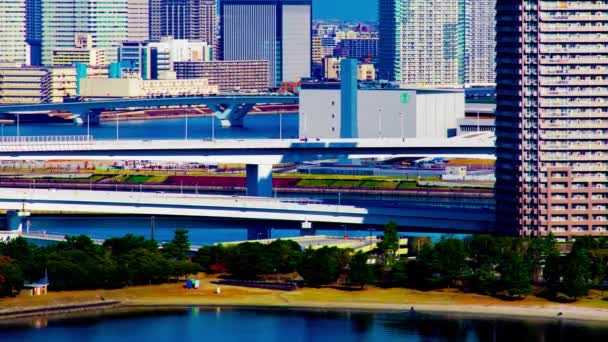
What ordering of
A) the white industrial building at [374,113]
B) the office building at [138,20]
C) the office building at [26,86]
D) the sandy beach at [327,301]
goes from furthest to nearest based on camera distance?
the office building at [138,20]
the office building at [26,86]
the white industrial building at [374,113]
the sandy beach at [327,301]

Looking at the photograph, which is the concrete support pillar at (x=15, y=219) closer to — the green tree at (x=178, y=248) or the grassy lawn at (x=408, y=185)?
the green tree at (x=178, y=248)

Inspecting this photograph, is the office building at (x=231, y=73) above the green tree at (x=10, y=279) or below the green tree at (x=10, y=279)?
above

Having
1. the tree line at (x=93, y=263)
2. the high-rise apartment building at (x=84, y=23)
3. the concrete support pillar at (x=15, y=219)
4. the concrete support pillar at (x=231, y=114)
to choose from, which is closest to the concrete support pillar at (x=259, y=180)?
the concrete support pillar at (x=15, y=219)

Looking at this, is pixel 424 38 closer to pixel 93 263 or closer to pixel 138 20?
pixel 138 20

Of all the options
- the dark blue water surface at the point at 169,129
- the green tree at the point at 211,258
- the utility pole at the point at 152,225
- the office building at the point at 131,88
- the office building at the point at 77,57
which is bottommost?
the green tree at the point at 211,258

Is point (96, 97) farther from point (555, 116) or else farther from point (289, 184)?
point (555, 116)

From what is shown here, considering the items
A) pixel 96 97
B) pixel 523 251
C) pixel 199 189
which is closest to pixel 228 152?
pixel 199 189

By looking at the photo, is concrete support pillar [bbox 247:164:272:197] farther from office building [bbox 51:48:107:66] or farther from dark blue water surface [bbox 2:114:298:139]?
office building [bbox 51:48:107:66]
